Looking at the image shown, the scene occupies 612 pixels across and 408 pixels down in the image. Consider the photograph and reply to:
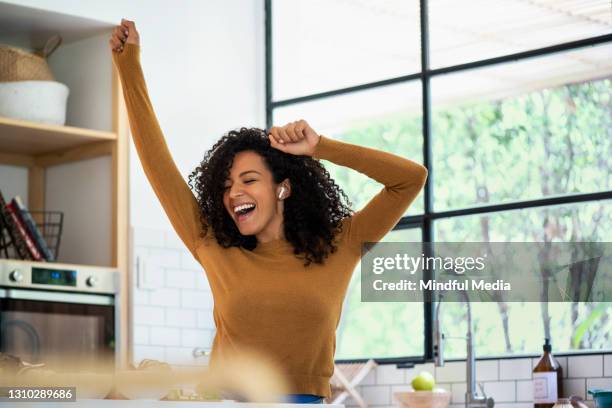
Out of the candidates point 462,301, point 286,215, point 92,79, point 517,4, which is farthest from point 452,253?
point 286,215

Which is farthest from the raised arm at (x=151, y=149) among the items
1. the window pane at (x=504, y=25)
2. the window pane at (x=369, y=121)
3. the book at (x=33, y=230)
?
the window pane at (x=504, y=25)

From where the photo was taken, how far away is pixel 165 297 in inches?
210

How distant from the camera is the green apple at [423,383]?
188 inches

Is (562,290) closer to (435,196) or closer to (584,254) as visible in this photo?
(584,254)

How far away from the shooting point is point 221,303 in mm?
2615

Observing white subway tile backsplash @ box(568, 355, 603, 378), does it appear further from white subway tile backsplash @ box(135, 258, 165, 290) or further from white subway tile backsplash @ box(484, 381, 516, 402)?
white subway tile backsplash @ box(135, 258, 165, 290)

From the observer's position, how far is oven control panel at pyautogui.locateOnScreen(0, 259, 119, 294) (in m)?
4.72

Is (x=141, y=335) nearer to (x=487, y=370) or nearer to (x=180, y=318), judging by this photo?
(x=180, y=318)

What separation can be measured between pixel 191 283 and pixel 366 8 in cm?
161

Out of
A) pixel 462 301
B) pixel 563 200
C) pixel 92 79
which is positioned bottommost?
pixel 462 301

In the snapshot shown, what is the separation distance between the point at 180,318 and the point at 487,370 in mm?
1448

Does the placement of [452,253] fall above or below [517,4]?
below

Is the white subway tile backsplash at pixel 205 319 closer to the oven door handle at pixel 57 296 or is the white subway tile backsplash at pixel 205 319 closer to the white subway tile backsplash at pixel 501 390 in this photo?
the oven door handle at pixel 57 296

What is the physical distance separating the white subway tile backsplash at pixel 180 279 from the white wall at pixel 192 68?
22 centimetres
